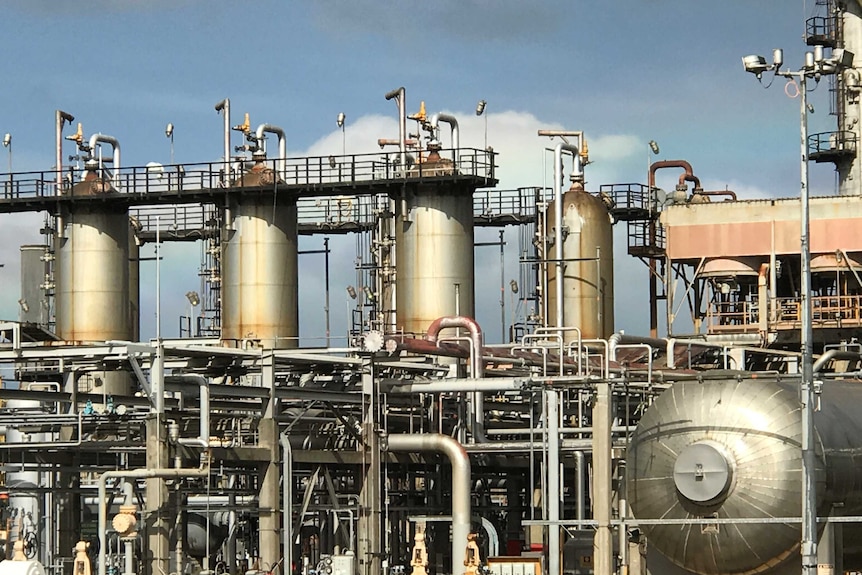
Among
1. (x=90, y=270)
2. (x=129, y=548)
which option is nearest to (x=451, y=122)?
(x=90, y=270)

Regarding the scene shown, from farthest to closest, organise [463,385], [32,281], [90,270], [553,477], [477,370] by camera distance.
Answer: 1. [32,281]
2. [90,270]
3. [477,370]
4. [463,385]
5. [553,477]

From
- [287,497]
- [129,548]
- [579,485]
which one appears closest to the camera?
[129,548]

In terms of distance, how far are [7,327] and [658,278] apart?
28.0m

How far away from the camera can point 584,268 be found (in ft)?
192

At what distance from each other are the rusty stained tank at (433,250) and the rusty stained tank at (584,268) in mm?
3012

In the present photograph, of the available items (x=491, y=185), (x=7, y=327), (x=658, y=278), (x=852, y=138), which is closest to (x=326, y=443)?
(x=7, y=327)

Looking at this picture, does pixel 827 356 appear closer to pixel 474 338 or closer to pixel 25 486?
pixel 474 338

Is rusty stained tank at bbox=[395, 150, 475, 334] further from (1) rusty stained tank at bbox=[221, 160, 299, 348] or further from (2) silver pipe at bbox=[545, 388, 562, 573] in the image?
(2) silver pipe at bbox=[545, 388, 562, 573]

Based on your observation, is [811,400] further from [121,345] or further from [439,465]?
[439,465]

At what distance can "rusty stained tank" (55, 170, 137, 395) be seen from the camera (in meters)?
62.7

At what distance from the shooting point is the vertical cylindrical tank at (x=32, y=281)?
7200 centimetres

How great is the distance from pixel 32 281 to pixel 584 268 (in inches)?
1082

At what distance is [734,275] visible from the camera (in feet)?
194

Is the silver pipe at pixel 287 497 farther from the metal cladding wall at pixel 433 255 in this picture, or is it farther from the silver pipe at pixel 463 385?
the metal cladding wall at pixel 433 255
